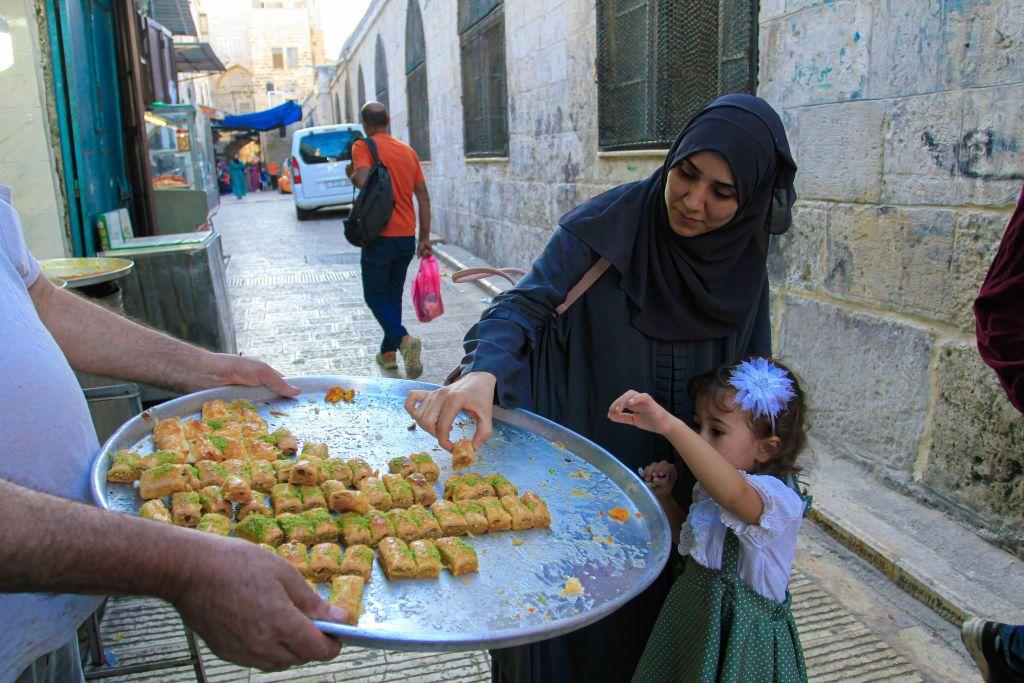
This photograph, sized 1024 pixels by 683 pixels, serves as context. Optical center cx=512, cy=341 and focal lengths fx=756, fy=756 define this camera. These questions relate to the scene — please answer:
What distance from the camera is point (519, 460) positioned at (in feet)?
6.19

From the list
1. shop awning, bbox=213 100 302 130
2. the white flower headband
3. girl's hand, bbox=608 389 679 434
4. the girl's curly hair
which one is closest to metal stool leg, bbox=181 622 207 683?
girl's hand, bbox=608 389 679 434

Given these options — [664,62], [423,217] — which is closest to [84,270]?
[423,217]

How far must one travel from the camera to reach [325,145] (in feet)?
65.0

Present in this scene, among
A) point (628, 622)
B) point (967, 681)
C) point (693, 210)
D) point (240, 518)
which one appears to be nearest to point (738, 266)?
point (693, 210)

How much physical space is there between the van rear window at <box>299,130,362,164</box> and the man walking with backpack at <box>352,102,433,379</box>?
13.7 metres

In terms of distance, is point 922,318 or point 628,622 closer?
point 628,622

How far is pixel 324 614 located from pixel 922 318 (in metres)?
3.28

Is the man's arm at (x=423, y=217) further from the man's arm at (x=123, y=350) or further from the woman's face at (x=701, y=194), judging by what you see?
the woman's face at (x=701, y=194)

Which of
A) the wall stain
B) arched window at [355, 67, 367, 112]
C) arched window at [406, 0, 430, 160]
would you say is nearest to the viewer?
the wall stain

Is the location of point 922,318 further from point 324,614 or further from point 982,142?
point 324,614

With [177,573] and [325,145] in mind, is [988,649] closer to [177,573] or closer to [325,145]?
[177,573]

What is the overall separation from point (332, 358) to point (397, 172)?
1.74 m

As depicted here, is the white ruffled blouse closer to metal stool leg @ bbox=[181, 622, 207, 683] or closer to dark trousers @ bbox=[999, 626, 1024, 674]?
dark trousers @ bbox=[999, 626, 1024, 674]

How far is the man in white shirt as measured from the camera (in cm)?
106
